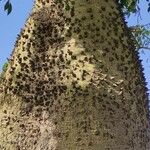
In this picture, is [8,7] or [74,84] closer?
[74,84]

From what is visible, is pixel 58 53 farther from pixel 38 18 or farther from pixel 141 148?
pixel 141 148

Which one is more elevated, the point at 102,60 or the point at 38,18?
the point at 38,18

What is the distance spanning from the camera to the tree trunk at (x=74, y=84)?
3527 mm

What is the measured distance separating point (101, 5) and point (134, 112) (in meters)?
0.81

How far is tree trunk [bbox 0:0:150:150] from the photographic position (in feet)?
11.6

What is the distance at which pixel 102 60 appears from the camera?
3695mm

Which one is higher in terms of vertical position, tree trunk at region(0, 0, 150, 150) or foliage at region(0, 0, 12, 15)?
foliage at region(0, 0, 12, 15)

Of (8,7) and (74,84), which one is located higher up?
(8,7)

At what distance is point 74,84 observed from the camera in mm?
3600

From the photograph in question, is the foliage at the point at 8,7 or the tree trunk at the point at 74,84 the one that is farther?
the foliage at the point at 8,7

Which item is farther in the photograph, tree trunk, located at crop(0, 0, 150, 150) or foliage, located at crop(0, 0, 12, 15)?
foliage, located at crop(0, 0, 12, 15)

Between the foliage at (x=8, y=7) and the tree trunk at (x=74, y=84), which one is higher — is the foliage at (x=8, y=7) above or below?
above

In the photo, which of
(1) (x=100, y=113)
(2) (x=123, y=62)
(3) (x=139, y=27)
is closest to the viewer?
(1) (x=100, y=113)

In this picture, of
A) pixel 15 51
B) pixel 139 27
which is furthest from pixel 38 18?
pixel 139 27
